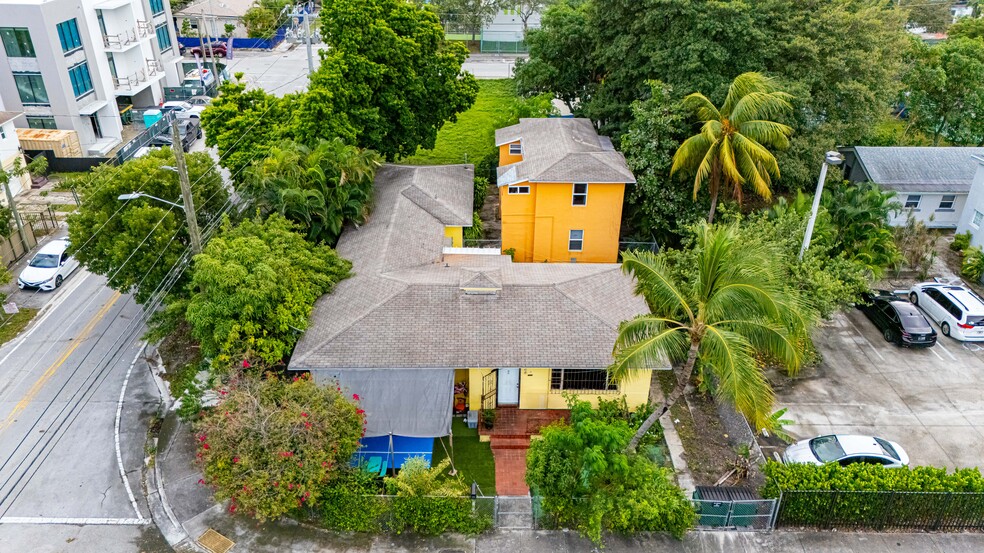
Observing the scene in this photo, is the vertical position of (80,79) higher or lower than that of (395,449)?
higher

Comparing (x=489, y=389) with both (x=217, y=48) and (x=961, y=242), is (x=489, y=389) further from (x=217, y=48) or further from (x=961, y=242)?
(x=217, y=48)

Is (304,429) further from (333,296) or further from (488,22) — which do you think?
(488,22)

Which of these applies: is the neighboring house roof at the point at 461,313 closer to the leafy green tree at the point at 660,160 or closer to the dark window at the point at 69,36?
the leafy green tree at the point at 660,160

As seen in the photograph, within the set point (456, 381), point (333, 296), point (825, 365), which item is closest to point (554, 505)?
point (456, 381)

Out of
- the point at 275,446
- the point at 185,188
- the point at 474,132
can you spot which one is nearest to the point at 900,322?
the point at 275,446

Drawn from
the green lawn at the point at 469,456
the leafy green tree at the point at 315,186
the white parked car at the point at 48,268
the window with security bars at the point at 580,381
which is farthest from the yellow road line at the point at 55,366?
the window with security bars at the point at 580,381

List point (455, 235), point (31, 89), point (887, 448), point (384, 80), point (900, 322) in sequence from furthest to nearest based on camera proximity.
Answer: point (31, 89)
point (384, 80)
point (455, 235)
point (900, 322)
point (887, 448)

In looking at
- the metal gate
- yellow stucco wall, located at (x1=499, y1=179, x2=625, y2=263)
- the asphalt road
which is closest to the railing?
the metal gate
